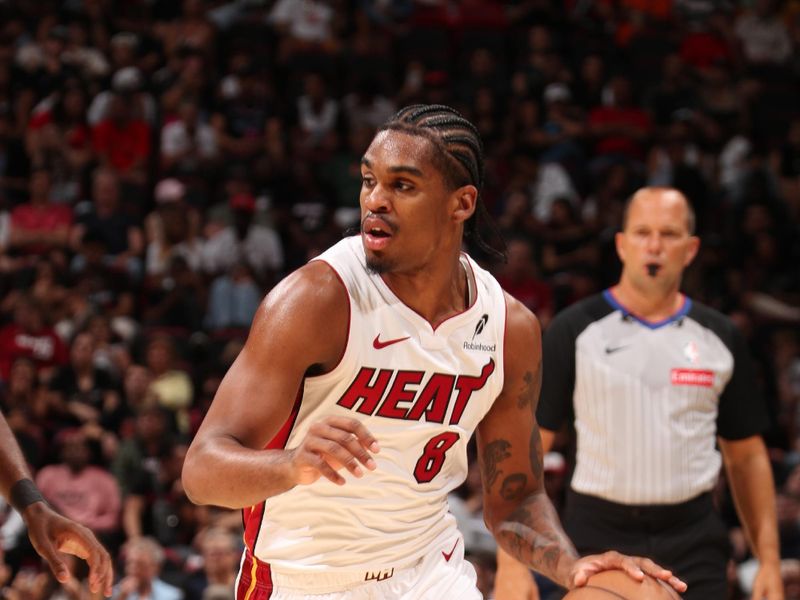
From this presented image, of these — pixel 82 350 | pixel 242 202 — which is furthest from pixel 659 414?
pixel 242 202

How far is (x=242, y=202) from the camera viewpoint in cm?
1166

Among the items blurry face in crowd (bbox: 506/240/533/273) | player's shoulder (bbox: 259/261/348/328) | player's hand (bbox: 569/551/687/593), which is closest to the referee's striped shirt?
player's hand (bbox: 569/551/687/593)

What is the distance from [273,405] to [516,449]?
101cm

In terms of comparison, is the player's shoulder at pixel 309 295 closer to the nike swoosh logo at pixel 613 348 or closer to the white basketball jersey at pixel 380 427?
the white basketball jersey at pixel 380 427

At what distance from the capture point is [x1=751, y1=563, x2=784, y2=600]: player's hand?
503 cm

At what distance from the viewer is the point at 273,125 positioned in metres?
12.7

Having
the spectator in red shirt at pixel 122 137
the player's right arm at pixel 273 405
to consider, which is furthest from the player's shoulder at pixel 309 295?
the spectator in red shirt at pixel 122 137

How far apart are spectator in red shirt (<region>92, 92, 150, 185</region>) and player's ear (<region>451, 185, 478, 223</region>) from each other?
9375mm

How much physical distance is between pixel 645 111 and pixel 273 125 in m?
4.04

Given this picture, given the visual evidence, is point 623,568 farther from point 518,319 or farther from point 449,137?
point 449,137

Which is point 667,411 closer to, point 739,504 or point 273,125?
point 739,504

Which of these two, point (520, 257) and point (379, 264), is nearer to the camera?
point (379, 264)

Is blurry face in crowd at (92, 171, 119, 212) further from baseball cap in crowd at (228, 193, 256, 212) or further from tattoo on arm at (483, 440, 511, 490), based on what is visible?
tattoo on arm at (483, 440, 511, 490)

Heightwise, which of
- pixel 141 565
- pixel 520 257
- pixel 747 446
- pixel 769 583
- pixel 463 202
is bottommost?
pixel 141 565
